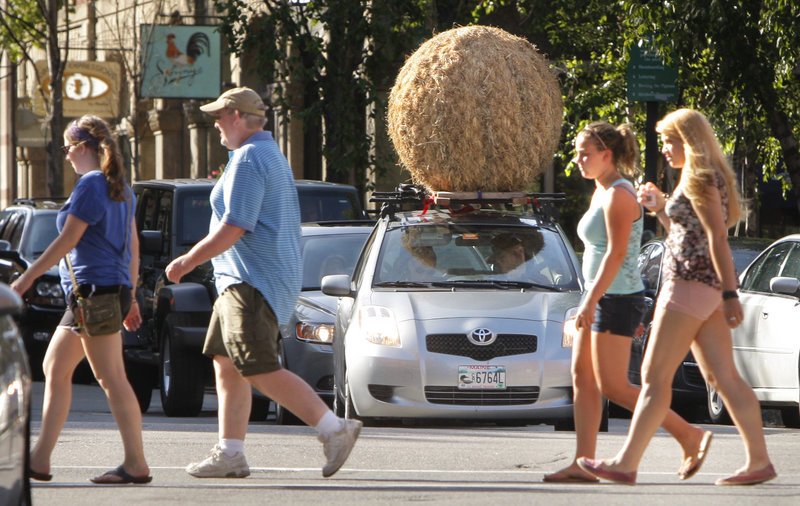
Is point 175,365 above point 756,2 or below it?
below

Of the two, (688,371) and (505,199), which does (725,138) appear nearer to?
(688,371)

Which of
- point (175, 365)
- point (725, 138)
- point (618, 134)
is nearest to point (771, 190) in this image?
point (725, 138)

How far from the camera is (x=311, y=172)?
100.0 feet

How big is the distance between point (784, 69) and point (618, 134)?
8.22 m

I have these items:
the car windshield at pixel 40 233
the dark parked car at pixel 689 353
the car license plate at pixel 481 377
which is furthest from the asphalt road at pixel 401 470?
the car windshield at pixel 40 233

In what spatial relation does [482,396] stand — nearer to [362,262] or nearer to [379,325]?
[379,325]

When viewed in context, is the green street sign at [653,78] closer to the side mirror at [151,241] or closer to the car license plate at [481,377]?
the side mirror at [151,241]

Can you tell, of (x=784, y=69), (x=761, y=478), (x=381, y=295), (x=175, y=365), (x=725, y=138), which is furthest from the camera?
(x=725, y=138)

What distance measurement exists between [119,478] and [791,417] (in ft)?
22.1

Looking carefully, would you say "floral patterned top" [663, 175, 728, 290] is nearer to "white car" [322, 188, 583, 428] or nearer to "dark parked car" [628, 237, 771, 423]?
"white car" [322, 188, 583, 428]

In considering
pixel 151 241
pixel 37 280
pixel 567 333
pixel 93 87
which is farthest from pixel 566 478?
pixel 93 87

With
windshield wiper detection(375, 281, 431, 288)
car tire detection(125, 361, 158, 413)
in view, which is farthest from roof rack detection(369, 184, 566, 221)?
car tire detection(125, 361, 158, 413)

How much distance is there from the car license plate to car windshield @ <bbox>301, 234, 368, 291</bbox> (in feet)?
8.35

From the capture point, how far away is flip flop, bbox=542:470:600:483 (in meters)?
6.96
